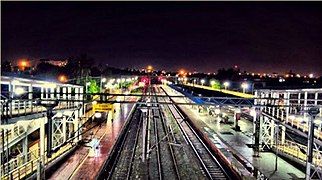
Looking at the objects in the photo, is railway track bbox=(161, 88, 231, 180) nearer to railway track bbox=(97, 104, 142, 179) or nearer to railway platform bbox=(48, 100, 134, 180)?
railway track bbox=(97, 104, 142, 179)

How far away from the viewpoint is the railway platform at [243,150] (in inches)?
757

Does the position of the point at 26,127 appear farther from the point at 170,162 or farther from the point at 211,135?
the point at 211,135

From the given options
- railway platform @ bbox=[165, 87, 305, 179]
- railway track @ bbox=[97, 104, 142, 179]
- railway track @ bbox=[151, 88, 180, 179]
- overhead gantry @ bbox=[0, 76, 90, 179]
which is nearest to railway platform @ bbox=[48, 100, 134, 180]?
railway track @ bbox=[97, 104, 142, 179]

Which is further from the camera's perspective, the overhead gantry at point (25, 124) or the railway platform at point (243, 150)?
the railway platform at point (243, 150)

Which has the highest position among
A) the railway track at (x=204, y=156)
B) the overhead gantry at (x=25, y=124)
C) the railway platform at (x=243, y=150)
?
the overhead gantry at (x=25, y=124)

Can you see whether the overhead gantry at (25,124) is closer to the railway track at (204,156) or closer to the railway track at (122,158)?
the railway track at (122,158)

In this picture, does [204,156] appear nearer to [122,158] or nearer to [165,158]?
[165,158]

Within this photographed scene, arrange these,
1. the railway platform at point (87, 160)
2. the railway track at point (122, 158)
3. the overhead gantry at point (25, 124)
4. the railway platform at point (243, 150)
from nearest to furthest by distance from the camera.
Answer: the overhead gantry at point (25, 124) < the railway platform at point (87, 160) < the railway platform at point (243, 150) < the railway track at point (122, 158)

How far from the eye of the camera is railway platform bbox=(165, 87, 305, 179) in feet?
63.1

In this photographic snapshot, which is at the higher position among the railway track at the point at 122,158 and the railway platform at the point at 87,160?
the railway platform at the point at 87,160

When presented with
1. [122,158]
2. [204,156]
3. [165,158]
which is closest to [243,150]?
[204,156]

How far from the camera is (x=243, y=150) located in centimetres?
2458

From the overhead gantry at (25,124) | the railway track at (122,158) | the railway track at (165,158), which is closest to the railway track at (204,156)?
the railway track at (165,158)

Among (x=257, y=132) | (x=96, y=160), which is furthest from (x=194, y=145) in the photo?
(x=96, y=160)
